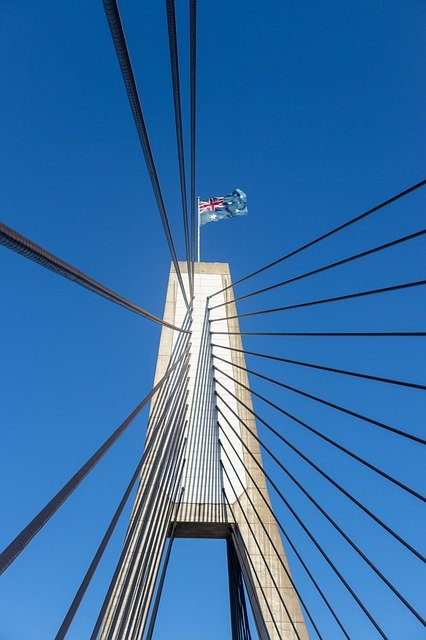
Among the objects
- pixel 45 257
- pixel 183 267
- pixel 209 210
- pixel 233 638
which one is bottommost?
pixel 233 638

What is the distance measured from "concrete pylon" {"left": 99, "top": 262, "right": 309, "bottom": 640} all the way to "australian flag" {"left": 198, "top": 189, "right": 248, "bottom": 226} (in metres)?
3.53

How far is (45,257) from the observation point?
3.58 metres

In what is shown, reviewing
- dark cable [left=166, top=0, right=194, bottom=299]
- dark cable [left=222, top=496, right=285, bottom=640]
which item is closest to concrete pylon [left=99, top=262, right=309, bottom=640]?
dark cable [left=222, top=496, right=285, bottom=640]

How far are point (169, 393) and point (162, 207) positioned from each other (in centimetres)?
539

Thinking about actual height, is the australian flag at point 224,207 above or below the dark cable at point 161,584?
above

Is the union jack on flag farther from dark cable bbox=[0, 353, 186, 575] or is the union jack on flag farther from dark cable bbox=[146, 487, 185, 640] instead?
dark cable bbox=[0, 353, 186, 575]

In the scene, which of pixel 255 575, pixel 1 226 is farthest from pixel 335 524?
pixel 1 226

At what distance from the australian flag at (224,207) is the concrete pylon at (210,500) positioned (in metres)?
3.53

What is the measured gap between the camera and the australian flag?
17016 mm

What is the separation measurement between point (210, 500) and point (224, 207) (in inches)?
409

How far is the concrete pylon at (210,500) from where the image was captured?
8.85m

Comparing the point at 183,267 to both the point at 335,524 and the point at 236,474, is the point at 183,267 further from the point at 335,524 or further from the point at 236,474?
the point at 335,524

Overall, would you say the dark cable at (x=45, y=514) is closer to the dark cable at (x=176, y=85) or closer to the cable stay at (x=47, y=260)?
the cable stay at (x=47, y=260)

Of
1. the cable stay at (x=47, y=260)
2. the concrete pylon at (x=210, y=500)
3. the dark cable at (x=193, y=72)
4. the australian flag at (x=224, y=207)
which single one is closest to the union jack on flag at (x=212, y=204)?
the australian flag at (x=224, y=207)
